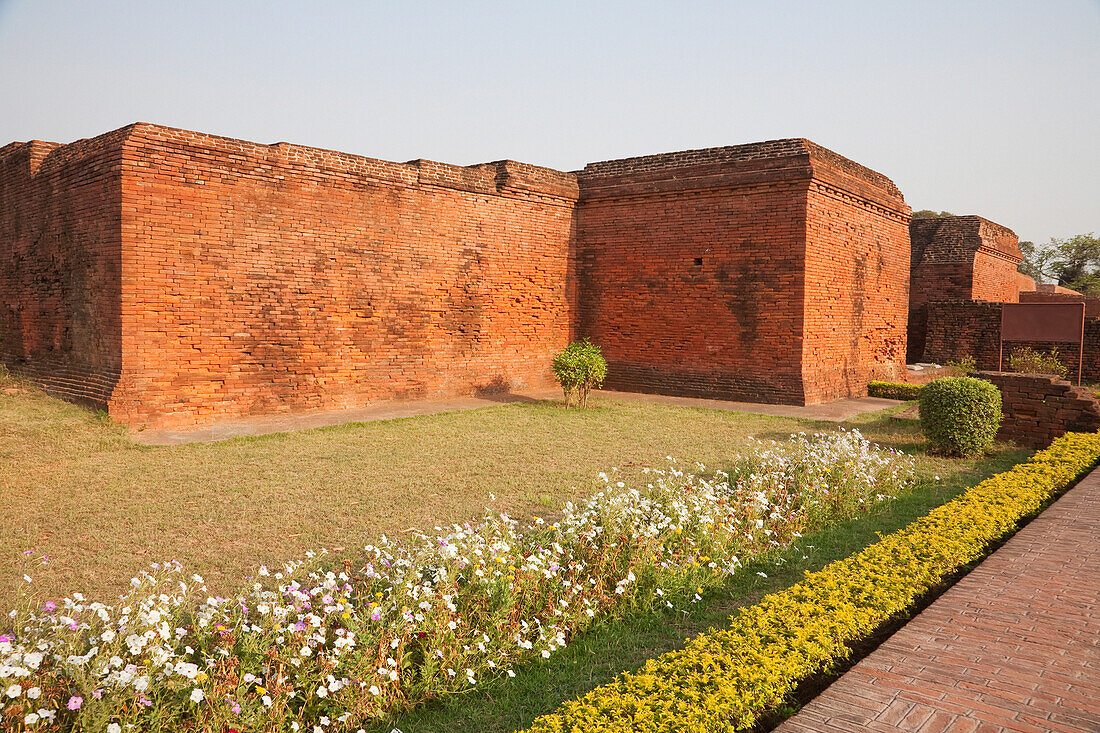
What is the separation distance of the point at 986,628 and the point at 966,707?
81 centimetres

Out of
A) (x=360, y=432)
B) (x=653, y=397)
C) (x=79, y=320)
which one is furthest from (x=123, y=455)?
(x=653, y=397)

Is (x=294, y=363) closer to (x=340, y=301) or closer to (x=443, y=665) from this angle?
(x=340, y=301)

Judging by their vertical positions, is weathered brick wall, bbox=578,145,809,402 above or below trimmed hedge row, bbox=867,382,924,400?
above

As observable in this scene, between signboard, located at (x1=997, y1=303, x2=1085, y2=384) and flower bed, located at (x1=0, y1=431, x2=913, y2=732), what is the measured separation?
7.87 metres

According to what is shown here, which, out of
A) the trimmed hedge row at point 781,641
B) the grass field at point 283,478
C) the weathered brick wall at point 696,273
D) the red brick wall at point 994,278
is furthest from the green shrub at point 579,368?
the red brick wall at point 994,278

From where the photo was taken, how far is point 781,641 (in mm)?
2781

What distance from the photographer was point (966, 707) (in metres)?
2.43

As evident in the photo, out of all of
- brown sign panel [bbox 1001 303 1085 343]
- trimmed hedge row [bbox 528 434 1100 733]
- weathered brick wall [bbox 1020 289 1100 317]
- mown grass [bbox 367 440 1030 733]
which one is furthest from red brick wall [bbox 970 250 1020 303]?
trimmed hedge row [bbox 528 434 1100 733]

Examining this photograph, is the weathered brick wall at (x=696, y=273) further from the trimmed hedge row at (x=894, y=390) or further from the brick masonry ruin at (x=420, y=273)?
the trimmed hedge row at (x=894, y=390)

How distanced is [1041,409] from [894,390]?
416 cm

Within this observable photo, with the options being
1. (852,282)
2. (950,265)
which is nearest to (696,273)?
(852,282)

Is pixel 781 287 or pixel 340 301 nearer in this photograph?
pixel 340 301

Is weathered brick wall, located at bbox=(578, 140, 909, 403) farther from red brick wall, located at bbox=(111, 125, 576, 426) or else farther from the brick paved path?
the brick paved path

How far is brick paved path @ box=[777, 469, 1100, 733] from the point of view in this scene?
7.70ft
